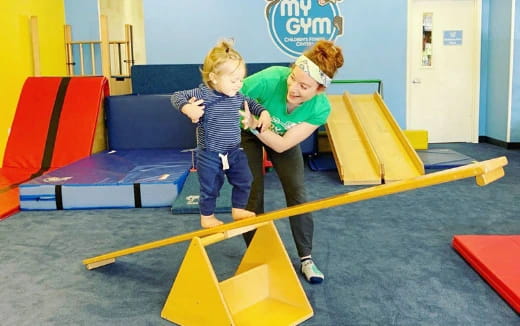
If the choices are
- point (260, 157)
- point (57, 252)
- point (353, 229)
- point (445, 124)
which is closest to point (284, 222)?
point (353, 229)

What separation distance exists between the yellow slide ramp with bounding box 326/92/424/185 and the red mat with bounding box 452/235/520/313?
2.25 meters

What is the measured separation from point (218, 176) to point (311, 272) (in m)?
0.79

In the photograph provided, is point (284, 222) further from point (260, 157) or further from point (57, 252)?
point (57, 252)

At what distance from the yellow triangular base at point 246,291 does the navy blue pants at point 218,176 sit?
0.19 metres

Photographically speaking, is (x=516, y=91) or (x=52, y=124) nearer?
Answer: (x=52, y=124)

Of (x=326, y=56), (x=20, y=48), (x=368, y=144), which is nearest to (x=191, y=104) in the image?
(x=326, y=56)

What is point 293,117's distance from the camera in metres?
2.58

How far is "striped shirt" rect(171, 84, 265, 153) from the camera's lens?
229cm

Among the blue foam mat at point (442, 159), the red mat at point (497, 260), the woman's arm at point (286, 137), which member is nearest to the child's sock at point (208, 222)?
the woman's arm at point (286, 137)

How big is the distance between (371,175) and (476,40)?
13.9 feet

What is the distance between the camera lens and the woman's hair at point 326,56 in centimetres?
235

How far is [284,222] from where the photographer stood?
3953mm

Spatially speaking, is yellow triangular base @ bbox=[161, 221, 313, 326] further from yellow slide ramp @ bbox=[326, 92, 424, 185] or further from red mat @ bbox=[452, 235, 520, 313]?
yellow slide ramp @ bbox=[326, 92, 424, 185]

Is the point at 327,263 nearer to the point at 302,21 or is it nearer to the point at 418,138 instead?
the point at 418,138
